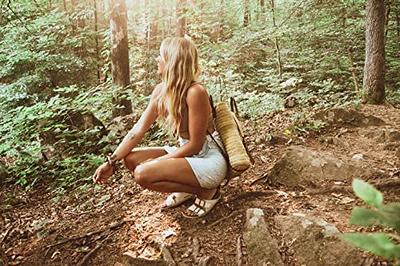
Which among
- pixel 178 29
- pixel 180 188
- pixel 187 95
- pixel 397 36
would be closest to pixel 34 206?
pixel 180 188

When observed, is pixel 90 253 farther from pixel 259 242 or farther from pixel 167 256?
pixel 259 242

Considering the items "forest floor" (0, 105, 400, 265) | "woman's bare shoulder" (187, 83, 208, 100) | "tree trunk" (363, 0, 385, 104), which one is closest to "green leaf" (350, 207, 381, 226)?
"forest floor" (0, 105, 400, 265)

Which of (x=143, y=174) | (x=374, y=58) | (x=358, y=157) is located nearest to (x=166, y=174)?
(x=143, y=174)

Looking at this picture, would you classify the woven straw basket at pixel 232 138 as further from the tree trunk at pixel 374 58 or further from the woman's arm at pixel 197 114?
the tree trunk at pixel 374 58

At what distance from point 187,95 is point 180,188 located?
84 cm

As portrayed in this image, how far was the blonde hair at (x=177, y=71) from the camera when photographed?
355cm

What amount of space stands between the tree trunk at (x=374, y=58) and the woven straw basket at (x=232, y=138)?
449cm

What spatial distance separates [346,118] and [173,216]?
11.1ft

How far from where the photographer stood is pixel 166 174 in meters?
3.57

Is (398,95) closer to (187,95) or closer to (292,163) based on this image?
(292,163)

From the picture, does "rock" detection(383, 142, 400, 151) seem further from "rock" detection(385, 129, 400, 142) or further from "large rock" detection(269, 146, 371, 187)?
"large rock" detection(269, 146, 371, 187)

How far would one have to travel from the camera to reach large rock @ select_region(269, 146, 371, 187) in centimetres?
419

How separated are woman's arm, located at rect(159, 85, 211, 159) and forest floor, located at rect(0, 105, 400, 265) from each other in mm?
751

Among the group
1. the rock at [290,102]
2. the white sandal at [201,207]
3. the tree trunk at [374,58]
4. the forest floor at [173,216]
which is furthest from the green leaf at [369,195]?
the tree trunk at [374,58]
